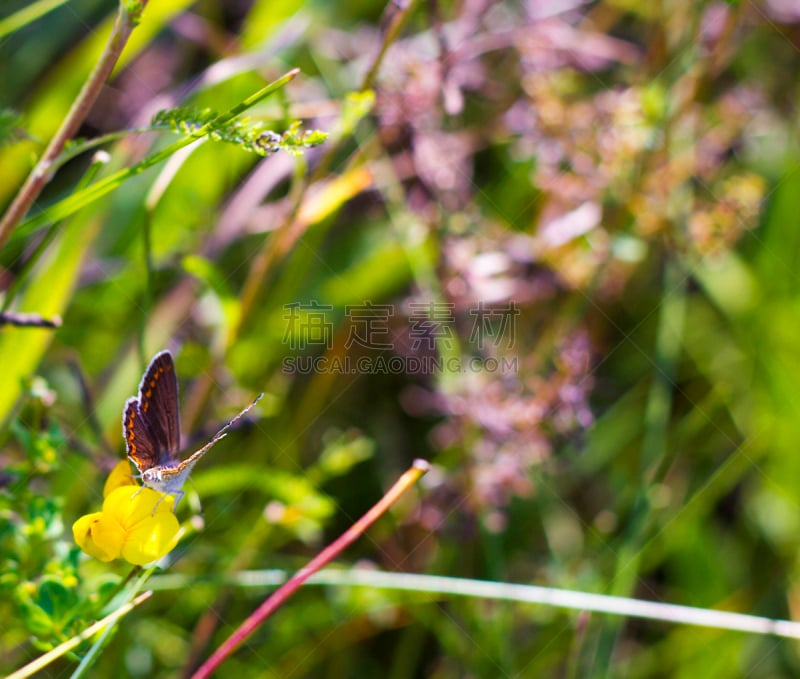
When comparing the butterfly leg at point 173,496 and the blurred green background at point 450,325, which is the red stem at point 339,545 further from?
the blurred green background at point 450,325

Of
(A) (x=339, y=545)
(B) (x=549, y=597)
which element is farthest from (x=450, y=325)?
(A) (x=339, y=545)

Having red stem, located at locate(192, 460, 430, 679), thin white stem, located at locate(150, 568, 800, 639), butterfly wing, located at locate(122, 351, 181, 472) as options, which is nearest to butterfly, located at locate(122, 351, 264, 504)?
butterfly wing, located at locate(122, 351, 181, 472)

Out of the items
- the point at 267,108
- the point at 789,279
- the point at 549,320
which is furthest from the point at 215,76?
the point at 789,279

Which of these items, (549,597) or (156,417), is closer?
(156,417)

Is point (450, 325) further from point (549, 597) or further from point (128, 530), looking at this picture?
point (128, 530)

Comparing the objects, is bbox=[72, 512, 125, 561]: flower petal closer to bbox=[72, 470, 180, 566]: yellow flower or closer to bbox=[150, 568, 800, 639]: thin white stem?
bbox=[72, 470, 180, 566]: yellow flower

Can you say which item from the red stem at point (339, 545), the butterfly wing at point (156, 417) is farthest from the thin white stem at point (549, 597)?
the butterfly wing at point (156, 417)

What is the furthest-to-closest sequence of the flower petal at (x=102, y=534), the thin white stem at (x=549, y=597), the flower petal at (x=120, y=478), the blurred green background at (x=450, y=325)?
1. the blurred green background at (x=450, y=325)
2. the thin white stem at (x=549, y=597)
3. the flower petal at (x=120, y=478)
4. the flower petal at (x=102, y=534)
